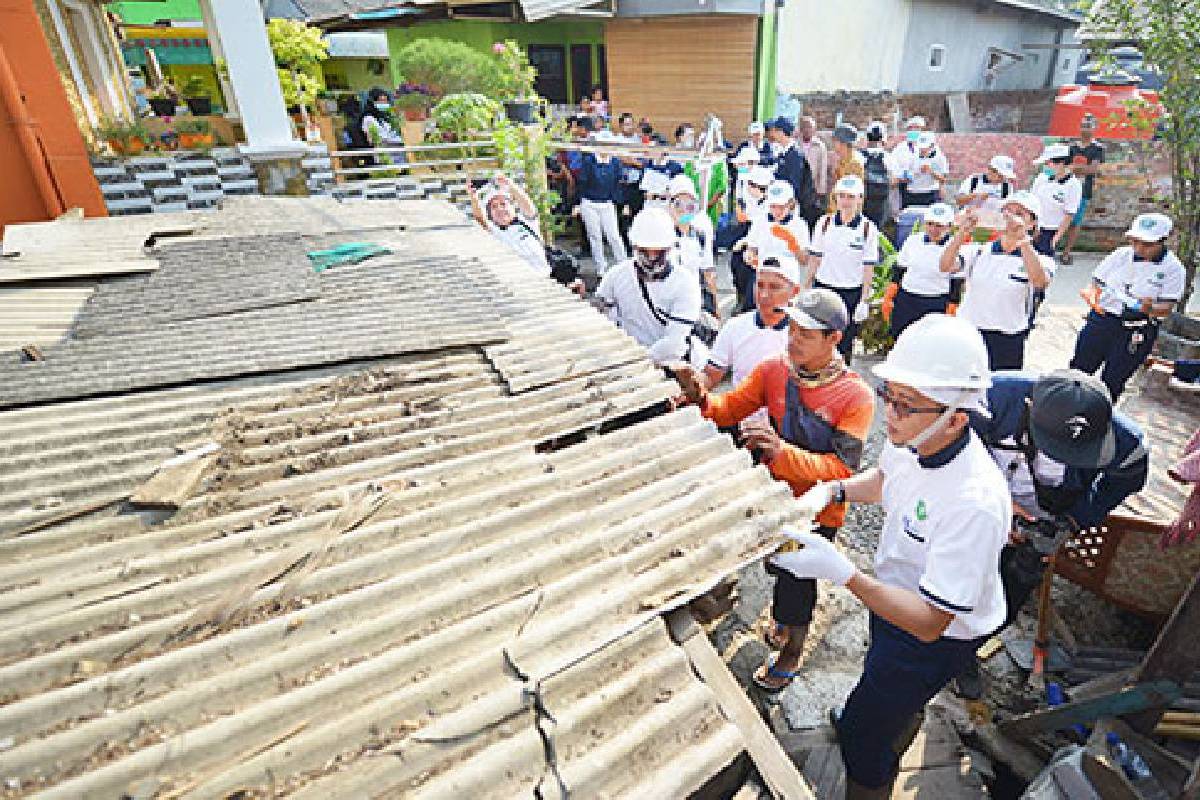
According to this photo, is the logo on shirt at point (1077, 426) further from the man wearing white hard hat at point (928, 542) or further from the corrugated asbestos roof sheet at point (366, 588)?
the corrugated asbestos roof sheet at point (366, 588)

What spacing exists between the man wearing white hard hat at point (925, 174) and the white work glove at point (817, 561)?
10309mm

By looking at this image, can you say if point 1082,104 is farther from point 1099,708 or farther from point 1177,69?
point 1099,708

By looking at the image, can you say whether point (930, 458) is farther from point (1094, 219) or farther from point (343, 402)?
point (1094, 219)

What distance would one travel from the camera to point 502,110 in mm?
10188

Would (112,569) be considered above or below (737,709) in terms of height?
above

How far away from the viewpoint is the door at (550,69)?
18531 mm

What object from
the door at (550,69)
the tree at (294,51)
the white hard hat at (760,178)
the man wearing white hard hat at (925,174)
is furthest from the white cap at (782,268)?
the door at (550,69)

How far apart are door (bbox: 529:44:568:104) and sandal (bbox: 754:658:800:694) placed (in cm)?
1865

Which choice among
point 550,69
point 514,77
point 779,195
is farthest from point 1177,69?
point 550,69

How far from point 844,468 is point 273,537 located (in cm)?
263

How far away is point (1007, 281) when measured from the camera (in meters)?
5.54

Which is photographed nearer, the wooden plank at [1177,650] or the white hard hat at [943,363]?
the white hard hat at [943,363]

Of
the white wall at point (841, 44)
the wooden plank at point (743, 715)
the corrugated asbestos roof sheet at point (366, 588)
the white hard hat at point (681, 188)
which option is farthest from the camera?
the white wall at point (841, 44)

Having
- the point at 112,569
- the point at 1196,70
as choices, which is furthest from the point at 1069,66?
the point at 112,569
